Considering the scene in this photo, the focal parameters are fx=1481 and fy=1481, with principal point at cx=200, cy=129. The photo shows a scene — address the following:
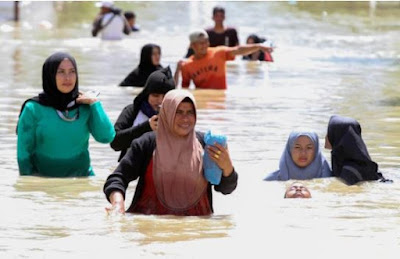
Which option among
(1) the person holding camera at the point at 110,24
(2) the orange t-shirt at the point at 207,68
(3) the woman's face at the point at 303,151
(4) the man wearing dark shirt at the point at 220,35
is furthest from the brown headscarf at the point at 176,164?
(1) the person holding camera at the point at 110,24

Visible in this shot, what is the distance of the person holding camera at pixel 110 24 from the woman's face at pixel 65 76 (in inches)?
803

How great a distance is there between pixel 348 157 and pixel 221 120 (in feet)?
16.9

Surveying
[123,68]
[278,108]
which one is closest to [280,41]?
[123,68]

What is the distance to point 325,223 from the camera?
9852 millimetres

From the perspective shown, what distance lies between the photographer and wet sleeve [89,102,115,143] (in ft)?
37.4

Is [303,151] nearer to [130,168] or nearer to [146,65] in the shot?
[130,168]

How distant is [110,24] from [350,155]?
20.5m

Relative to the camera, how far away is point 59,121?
1159 centimetres

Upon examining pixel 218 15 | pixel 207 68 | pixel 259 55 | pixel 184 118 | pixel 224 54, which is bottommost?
pixel 259 55

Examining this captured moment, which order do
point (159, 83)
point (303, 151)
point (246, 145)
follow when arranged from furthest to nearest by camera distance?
point (246, 145) < point (303, 151) < point (159, 83)

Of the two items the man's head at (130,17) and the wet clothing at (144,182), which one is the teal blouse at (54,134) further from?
the man's head at (130,17)

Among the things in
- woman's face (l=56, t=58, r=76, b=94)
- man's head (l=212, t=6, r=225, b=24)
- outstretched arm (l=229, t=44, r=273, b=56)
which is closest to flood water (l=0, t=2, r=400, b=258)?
outstretched arm (l=229, t=44, r=273, b=56)

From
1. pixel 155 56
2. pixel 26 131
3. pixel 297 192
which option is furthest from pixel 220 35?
pixel 297 192

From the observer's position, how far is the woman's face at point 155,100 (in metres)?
11.7
